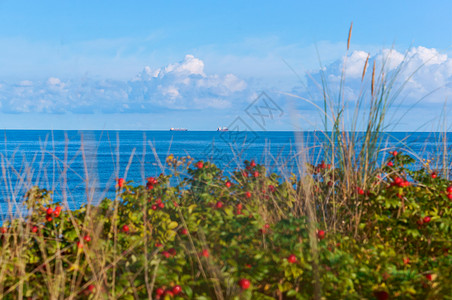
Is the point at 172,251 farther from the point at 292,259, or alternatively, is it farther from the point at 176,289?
the point at 292,259

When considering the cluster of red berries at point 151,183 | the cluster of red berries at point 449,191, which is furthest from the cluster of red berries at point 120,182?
the cluster of red berries at point 449,191

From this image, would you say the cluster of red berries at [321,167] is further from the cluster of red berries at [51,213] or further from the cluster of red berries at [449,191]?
the cluster of red berries at [51,213]

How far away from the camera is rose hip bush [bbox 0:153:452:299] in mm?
2283

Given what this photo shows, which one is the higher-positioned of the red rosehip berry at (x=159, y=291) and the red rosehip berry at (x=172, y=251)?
the red rosehip berry at (x=172, y=251)

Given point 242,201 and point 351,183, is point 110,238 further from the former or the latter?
point 351,183

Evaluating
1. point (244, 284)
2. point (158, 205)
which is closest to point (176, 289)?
point (244, 284)

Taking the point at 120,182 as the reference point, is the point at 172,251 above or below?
below

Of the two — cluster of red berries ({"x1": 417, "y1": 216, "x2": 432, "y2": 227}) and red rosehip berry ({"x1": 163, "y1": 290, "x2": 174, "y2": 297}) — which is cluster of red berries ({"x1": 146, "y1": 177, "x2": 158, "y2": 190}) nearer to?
red rosehip berry ({"x1": 163, "y1": 290, "x2": 174, "y2": 297})

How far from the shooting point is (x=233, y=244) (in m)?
2.46

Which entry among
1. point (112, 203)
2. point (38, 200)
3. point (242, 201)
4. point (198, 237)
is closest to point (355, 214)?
point (242, 201)

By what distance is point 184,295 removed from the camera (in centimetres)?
227

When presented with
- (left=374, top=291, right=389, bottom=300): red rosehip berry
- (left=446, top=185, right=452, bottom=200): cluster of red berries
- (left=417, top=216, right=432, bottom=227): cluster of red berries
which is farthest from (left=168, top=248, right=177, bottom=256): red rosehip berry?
(left=446, top=185, right=452, bottom=200): cluster of red berries

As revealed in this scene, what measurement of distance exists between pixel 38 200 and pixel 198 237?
1.32m

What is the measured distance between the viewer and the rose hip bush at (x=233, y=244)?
2283mm
